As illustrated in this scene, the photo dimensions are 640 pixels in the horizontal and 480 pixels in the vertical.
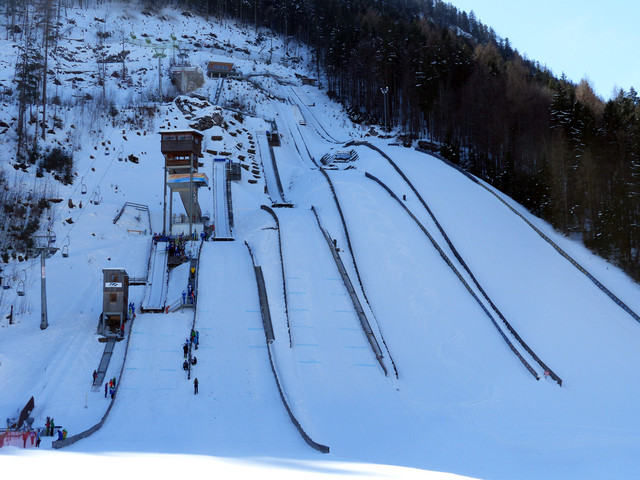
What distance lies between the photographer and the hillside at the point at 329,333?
1393 cm

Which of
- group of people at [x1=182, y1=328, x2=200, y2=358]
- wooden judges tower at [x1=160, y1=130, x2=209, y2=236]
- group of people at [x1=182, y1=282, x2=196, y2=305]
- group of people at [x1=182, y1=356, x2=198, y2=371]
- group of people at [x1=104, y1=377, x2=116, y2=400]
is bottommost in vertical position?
group of people at [x1=104, y1=377, x2=116, y2=400]

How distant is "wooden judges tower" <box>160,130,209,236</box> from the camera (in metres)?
29.1

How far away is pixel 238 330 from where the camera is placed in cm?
2005

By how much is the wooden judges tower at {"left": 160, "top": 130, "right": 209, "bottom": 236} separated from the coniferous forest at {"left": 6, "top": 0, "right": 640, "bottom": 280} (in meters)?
20.4

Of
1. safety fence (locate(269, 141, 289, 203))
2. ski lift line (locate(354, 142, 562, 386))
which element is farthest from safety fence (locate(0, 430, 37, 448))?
safety fence (locate(269, 141, 289, 203))

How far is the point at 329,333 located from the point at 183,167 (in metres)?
14.7

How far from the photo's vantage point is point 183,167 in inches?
1182

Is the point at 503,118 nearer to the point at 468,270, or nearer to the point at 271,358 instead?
the point at 468,270

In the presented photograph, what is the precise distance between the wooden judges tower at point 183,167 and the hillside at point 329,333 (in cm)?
277

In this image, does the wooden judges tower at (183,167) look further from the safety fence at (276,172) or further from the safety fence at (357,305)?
the safety fence at (276,172)

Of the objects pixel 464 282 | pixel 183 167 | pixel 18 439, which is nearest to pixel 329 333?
pixel 464 282

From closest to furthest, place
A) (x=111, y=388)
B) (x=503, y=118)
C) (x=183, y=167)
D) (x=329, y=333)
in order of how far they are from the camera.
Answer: (x=111, y=388) → (x=329, y=333) → (x=183, y=167) → (x=503, y=118)

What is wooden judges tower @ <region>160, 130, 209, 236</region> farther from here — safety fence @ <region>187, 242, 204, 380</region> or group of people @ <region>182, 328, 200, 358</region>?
group of people @ <region>182, 328, 200, 358</region>

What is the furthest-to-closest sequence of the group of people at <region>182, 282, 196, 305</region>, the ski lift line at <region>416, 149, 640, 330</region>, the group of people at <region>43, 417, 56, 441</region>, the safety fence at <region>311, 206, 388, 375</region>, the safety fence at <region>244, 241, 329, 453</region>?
1. the ski lift line at <region>416, 149, 640, 330</region>
2. the group of people at <region>182, 282, 196, 305</region>
3. the safety fence at <region>311, 206, 388, 375</region>
4. the group of people at <region>43, 417, 56, 441</region>
5. the safety fence at <region>244, 241, 329, 453</region>
